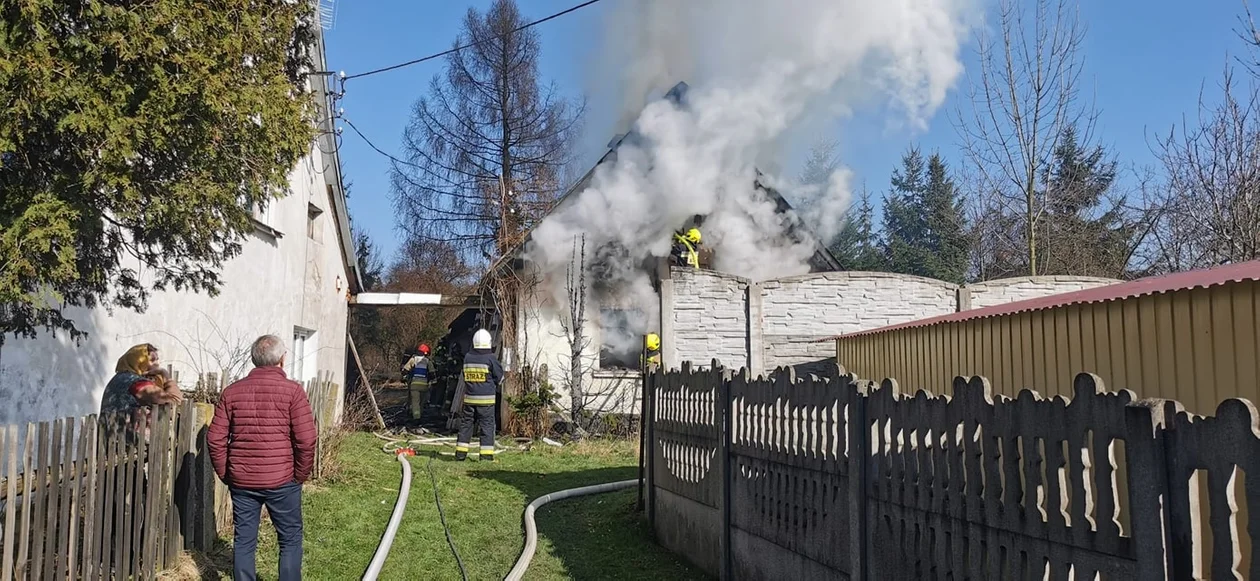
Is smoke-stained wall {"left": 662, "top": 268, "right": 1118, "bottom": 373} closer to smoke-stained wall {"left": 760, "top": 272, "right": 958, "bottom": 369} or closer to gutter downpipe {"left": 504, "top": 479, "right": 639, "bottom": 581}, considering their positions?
smoke-stained wall {"left": 760, "top": 272, "right": 958, "bottom": 369}

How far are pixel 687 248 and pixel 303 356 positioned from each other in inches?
264

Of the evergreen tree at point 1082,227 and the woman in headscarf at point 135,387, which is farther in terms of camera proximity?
the evergreen tree at point 1082,227

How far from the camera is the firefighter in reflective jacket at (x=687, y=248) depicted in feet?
55.2

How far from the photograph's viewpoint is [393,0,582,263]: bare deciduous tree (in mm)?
28953

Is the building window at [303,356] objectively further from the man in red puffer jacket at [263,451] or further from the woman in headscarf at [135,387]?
the man in red puffer jacket at [263,451]

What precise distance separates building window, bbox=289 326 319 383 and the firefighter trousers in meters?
4.07

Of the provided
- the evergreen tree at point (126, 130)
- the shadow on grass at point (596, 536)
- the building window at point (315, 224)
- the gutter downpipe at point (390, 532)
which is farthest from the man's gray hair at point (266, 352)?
the building window at point (315, 224)

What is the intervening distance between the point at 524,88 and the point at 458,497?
21.1 meters

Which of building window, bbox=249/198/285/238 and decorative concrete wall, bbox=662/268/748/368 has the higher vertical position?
building window, bbox=249/198/285/238

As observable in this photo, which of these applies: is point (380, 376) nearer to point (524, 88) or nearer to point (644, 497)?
point (524, 88)

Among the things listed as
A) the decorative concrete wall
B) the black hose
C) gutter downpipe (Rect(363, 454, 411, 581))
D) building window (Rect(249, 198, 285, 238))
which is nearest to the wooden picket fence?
gutter downpipe (Rect(363, 454, 411, 581))

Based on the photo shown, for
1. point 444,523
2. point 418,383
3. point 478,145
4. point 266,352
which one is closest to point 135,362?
point 266,352

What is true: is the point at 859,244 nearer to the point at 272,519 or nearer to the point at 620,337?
the point at 620,337

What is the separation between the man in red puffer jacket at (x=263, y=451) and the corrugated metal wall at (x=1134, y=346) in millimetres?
4511
